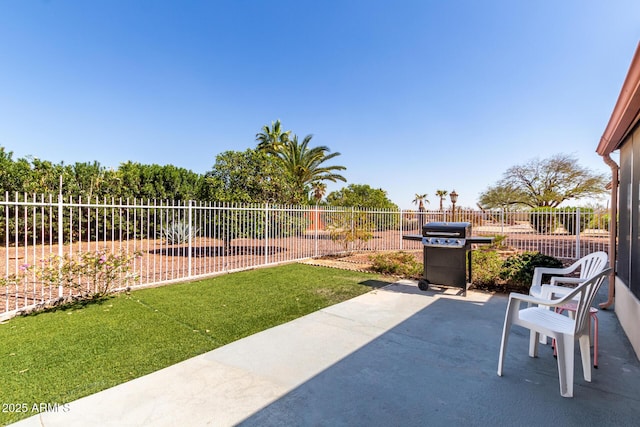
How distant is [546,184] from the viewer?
27.3 metres

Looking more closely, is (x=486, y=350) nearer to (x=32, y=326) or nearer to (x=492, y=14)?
(x=32, y=326)

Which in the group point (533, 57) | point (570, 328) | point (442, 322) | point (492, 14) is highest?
point (492, 14)

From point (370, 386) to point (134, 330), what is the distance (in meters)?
3.17

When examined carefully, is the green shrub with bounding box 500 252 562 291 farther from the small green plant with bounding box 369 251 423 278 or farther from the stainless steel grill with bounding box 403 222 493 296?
the small green plant with bounding box 369 251 423 278

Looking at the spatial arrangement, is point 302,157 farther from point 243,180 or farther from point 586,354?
point 586,354

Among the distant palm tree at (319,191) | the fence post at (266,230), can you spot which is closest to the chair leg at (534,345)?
the fence post at (266,230)

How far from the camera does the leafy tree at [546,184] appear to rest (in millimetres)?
25672

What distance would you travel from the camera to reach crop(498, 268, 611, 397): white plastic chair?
243cm

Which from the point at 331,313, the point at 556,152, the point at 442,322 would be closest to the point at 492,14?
the point at 442,322

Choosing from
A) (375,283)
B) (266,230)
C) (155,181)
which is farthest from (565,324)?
(155,181)

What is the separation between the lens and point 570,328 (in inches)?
99.8

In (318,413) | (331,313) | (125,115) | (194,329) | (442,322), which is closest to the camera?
(318,413)

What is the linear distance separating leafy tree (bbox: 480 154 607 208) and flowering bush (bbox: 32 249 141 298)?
3230cm

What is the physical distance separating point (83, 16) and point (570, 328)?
11.4 meters
